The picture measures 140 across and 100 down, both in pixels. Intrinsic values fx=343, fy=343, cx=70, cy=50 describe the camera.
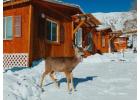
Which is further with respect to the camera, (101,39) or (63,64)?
(101,39)

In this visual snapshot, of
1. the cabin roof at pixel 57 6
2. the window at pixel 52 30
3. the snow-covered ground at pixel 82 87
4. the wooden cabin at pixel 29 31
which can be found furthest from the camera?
the window at pixel 52 30

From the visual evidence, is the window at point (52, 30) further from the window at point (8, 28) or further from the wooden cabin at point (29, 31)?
the window at point (8, 28)

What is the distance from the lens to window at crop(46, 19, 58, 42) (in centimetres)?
1126

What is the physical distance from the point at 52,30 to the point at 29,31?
163 cm

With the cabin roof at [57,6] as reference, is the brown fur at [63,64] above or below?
below

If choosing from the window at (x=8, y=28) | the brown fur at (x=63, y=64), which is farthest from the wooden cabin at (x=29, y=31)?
the brown fur at (x=63, y=64)

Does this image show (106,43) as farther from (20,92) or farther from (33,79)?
(20,92)

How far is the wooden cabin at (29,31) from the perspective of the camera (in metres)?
10.0

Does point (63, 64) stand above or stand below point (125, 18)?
below

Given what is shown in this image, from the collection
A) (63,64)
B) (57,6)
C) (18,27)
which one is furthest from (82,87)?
(57,6)

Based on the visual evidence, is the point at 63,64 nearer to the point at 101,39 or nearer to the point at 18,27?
the point at 18,27

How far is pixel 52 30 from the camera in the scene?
37.9 ft

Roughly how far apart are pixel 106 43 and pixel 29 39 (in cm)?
977

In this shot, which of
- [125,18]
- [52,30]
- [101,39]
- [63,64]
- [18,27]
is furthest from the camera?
[101,39]
